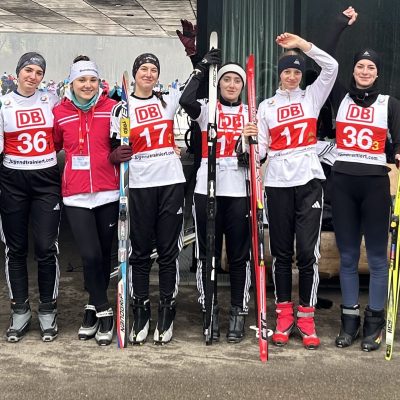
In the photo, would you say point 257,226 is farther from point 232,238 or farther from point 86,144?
point 86,144

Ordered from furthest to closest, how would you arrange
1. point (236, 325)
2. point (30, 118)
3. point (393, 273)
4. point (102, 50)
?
point (102, 50) < point (236, 325) < point (30, 118) < point (393, 273)

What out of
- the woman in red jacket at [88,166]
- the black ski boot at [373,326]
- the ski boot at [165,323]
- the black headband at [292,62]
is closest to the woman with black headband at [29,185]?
the woman in red jacket at [88,166]

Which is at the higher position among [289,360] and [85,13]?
[85,13]

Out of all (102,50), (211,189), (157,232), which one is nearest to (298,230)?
(211,189)

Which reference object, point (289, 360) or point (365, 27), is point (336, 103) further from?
point (365, 27)

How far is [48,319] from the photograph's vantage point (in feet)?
13.0

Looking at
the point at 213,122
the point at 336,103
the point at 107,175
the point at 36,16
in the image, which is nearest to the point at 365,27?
the point at 336,103

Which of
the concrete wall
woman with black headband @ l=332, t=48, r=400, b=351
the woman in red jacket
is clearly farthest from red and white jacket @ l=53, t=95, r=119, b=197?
the concrete wall

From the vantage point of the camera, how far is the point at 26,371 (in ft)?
11.1

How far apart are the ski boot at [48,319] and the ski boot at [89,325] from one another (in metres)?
0.18

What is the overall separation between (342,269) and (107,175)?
Result: 174 cm

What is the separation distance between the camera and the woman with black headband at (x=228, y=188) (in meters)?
3.82

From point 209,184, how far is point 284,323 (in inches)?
43.5

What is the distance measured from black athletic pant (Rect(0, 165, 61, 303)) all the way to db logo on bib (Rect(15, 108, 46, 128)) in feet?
1.02
